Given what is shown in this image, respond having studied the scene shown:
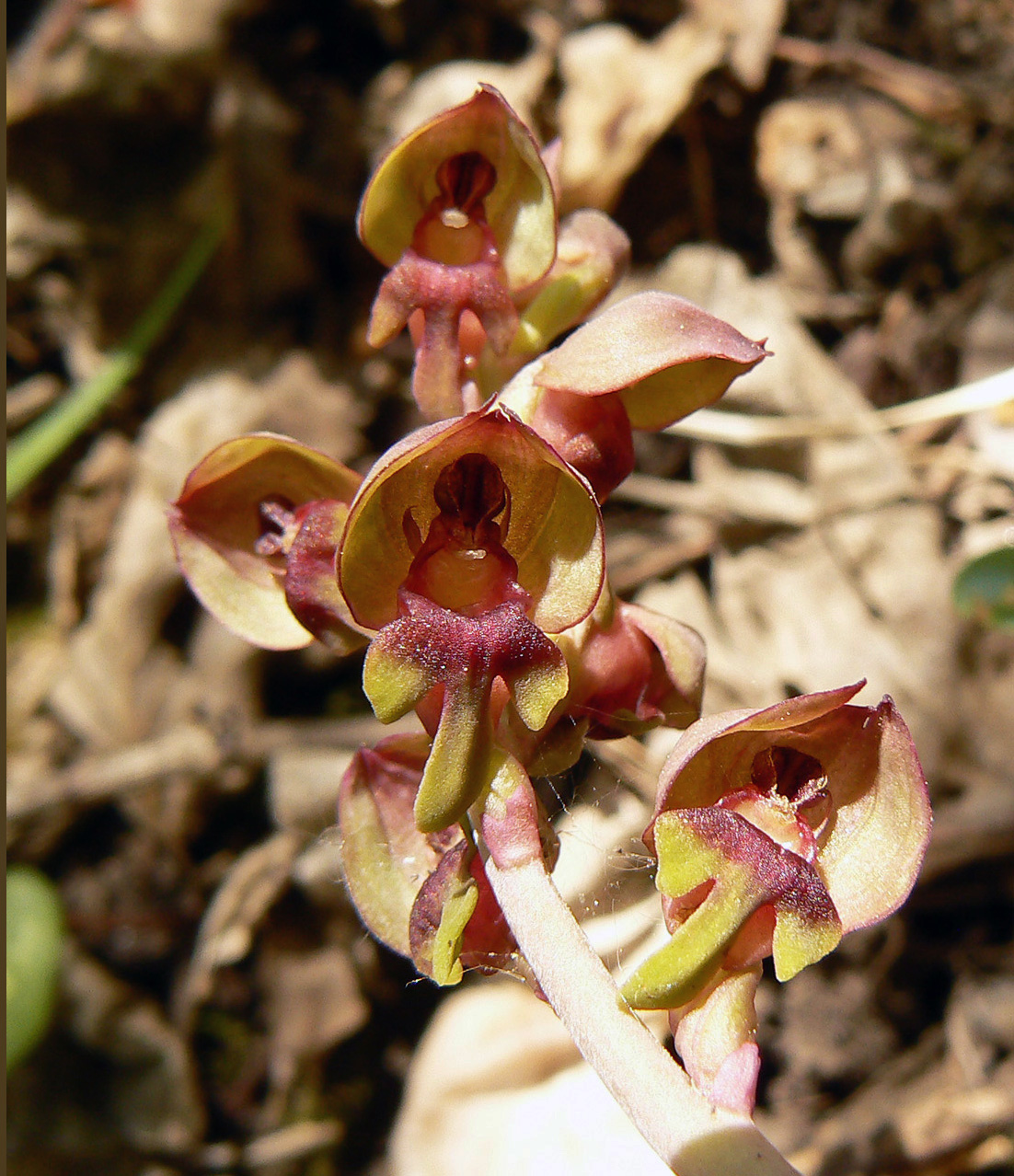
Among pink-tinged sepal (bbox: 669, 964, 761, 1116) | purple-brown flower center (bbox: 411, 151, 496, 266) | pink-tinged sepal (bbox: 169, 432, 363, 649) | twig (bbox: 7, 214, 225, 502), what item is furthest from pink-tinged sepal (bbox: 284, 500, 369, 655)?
twig (bbox: 7, 214, 225, 502)

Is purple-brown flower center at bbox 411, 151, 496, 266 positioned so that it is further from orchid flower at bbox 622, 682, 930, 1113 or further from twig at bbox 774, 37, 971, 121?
twig at bbox 774, 37, 971, 121

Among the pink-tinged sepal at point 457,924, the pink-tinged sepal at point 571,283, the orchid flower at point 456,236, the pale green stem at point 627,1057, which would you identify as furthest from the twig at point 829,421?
the pale green stem at point 627,1057

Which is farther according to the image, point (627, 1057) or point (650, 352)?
point (650, 352)

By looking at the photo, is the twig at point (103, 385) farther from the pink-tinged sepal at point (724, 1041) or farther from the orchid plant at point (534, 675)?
the pink-tinged sepal at point (724, 1041)

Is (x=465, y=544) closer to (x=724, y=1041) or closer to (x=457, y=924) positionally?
(x=457, y=924)

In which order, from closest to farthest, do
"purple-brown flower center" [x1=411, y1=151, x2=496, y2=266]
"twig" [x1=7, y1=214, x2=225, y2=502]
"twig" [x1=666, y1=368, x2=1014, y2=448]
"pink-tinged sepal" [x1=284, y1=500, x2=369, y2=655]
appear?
1. "pink-tinged sepal" [x1=284, y1=500, x2=369, y2=655]
2. "purple-brown flower center" [x1=411, y1=151, x2=496, y2=266]
3. "twig" [x1=666, y1=368, x2=1014, y2=448]
4. "twig" [x1=7, y1=214, x2=225, y2=502]


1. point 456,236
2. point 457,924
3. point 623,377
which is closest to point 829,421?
point 456,236

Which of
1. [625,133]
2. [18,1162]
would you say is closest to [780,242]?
[625,133]
